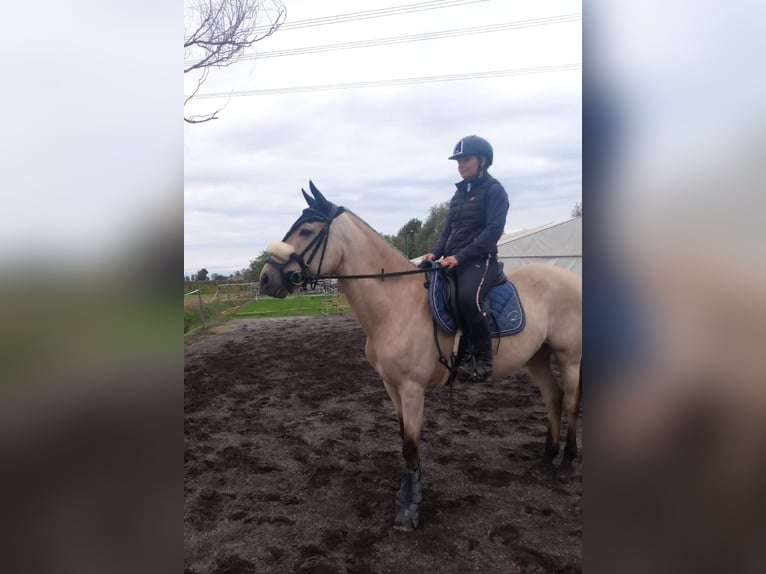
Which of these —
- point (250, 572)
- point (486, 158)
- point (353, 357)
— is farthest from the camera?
point (353, 357)

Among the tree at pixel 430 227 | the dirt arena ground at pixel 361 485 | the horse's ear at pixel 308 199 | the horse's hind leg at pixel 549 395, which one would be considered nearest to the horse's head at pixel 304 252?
the horse's ear at pixel 308 199

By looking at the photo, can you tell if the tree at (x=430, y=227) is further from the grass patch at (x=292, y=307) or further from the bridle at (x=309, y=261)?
the bridle at (x=309, y=261)

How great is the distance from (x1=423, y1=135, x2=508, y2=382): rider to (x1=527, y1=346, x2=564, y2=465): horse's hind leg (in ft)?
2.77

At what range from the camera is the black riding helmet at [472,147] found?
2607 mm

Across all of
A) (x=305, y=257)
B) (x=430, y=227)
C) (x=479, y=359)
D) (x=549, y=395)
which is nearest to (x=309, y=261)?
(x=305, y=257)

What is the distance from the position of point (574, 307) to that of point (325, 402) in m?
3.27

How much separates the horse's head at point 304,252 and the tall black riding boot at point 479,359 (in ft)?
3.47

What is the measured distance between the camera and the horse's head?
8.01 ft

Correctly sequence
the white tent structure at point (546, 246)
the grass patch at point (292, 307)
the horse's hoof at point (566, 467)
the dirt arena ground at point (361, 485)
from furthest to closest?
the grass patch at point (292, 307) → the white tent structure at point (546, 246) → the horse's hoof at point (566, 467) → the dirt arena ground at point (361, 485)

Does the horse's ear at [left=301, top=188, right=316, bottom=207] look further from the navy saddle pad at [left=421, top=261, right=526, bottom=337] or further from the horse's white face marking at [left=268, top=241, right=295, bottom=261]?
the navy saddle pad at [left=421, top=261, right=526, bottom=337]
